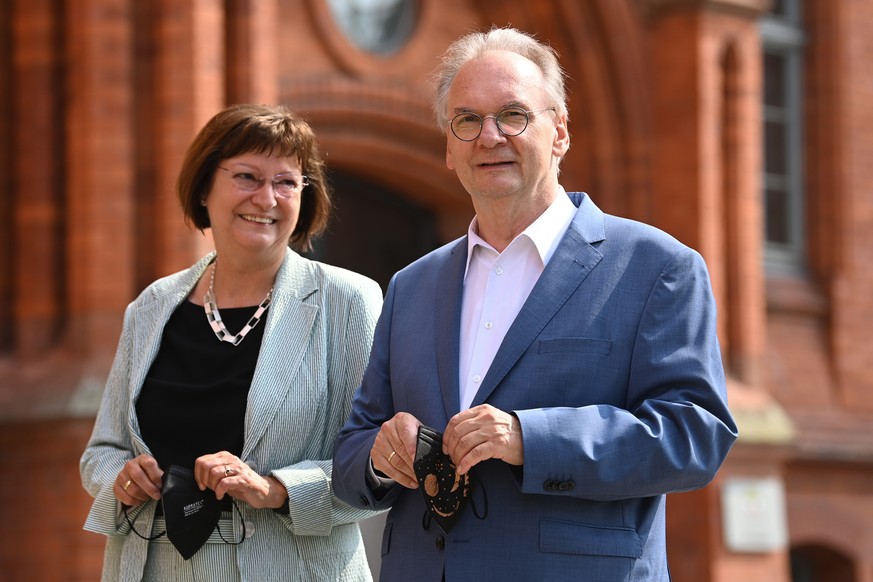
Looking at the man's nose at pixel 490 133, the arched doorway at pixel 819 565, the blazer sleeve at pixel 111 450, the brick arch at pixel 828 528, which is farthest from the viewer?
the arched doorway at pixel 819 565

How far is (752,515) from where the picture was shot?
9531 mm

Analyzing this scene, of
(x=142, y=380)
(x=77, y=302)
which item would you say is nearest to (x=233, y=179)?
(x=142, y=380)

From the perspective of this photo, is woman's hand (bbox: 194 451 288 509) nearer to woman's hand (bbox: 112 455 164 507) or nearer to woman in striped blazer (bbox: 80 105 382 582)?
woman in striped blazer (bbox: 80 105 382 582)

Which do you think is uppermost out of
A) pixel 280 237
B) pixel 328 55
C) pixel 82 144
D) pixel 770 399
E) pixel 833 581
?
pixel 328 55

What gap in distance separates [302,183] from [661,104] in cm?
662

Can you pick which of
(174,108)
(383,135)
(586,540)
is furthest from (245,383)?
(383,135)

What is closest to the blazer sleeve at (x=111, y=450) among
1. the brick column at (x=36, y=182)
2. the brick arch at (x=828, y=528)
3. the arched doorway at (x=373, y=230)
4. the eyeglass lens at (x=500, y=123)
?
the eyeglass lens at (x=500, y=123)

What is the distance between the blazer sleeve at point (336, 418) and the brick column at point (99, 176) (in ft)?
13.0

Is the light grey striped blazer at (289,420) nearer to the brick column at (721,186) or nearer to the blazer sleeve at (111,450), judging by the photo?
the blazer sleeve at (111,450)

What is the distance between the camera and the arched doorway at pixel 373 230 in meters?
9.53

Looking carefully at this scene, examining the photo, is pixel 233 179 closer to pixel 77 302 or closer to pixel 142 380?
pixel 142 380

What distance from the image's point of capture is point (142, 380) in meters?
3.56

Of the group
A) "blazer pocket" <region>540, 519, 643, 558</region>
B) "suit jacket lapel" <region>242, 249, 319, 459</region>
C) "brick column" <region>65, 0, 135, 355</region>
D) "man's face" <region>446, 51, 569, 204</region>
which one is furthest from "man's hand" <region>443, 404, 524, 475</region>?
"brick column" <region>65, 0, 135, 355</region>

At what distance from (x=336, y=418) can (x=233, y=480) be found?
36 cm
